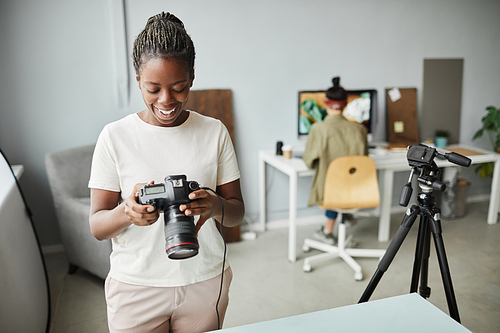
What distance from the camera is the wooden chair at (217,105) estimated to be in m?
3.03

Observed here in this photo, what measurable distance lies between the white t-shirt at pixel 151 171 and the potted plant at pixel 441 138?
3.42 m

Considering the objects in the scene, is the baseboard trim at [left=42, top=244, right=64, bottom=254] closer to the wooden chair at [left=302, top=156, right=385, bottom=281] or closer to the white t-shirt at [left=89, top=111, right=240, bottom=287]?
the wooden chair at [left=302, top=156, right=385, bottom=281]

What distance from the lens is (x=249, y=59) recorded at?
3.16 m

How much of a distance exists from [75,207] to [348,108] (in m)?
2.36

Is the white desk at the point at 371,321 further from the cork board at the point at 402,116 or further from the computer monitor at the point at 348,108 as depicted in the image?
the cork board at the point at 402,116

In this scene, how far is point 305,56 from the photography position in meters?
3.32

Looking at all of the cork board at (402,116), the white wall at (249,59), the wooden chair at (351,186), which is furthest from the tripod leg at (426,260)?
the cork board at (402,116)

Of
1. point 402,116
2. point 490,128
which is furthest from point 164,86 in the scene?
point 490,128

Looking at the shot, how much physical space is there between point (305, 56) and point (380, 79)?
84 centimetres

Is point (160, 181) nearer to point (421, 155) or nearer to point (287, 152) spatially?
point (421, 155)

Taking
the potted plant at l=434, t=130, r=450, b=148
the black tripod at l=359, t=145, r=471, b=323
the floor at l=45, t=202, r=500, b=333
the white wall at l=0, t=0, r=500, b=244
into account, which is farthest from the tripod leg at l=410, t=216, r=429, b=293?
the potted plant at l=434, t=130, r=450, b=148

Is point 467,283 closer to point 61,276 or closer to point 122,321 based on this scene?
point 122,321

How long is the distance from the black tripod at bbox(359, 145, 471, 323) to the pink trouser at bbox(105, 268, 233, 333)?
900mm

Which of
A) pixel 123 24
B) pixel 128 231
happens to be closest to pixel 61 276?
pixel 123 24
